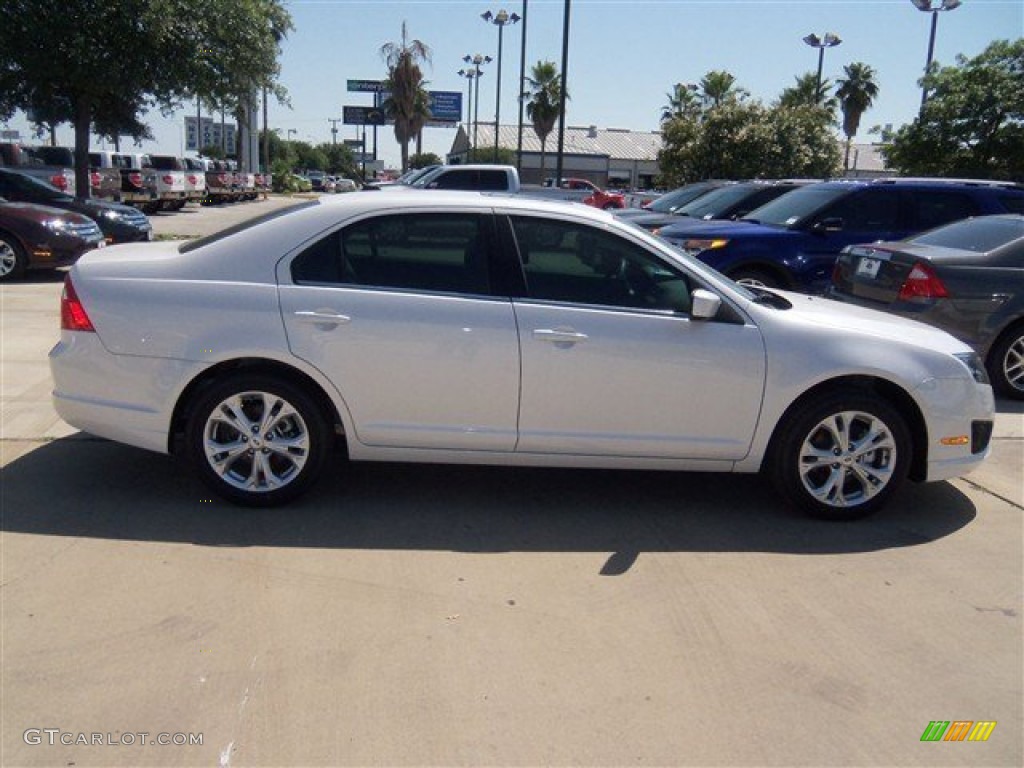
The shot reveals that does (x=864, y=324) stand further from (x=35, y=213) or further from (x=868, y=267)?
(x=35, y=213)

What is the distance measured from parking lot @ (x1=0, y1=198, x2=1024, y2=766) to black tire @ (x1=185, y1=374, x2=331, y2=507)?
16 centimetres

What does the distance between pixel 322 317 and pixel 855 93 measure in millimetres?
53372

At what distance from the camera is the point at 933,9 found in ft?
88.5

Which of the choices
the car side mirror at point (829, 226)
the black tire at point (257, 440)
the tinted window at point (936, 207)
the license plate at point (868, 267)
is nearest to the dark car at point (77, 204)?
the car side mirror at point (829, 226)

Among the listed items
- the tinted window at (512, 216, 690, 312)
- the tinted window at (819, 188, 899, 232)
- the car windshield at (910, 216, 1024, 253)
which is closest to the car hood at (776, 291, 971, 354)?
the tinted window at (512, 216, 690, 312)

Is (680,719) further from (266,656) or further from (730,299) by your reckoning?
(730,299)

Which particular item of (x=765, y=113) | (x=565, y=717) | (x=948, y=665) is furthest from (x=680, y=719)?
(x=765, y=113)

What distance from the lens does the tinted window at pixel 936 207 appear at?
33.2 feet

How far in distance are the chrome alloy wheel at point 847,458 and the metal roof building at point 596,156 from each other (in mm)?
54476

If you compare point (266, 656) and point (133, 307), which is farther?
point (133, 307)

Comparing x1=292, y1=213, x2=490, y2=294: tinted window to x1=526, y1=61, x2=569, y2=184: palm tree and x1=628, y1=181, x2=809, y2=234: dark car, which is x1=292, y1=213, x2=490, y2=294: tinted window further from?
x1=526, y1=61, x2=569, y2=184: palm tree

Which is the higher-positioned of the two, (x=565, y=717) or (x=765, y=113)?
(x=765, y=113)

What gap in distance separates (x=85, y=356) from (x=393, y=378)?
156cm

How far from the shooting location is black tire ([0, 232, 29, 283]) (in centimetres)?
1190
